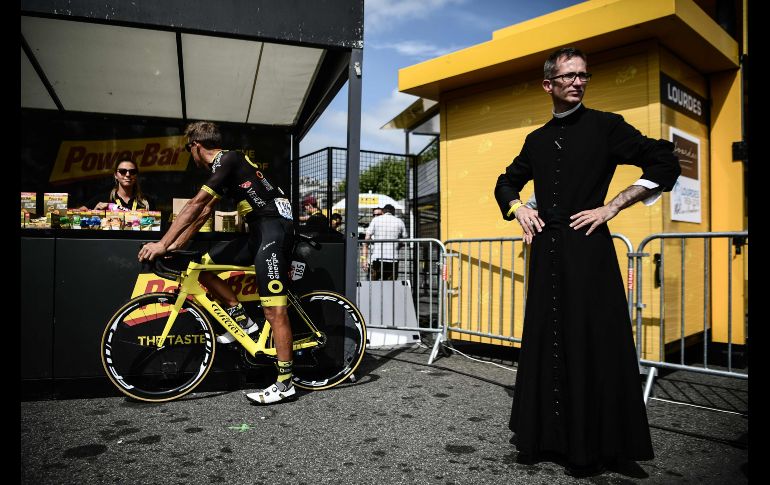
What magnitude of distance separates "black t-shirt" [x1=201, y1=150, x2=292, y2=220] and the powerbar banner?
4.59 m

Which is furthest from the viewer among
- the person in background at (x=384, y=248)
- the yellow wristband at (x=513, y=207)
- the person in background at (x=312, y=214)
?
the person in background at (x=384, y=248)

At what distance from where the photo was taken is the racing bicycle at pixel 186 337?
13.6 feet

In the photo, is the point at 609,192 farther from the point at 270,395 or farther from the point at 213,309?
the point at 213,309

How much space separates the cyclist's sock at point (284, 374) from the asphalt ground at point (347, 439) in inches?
5.7

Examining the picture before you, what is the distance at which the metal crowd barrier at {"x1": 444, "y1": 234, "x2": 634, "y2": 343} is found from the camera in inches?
227

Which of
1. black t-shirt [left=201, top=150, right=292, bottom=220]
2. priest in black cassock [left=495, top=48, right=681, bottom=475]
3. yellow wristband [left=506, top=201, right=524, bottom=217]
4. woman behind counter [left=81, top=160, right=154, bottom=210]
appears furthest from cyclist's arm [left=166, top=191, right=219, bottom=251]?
priest in black cassock [left=495, top=48, right=681, bottom=475]

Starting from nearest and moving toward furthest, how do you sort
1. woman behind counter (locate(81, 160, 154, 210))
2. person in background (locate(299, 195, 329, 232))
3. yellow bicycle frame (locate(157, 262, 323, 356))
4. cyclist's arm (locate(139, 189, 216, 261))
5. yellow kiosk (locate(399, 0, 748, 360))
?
cyclist's arm (locate(139, 189, 216, 261))
yellow bicycle frame (locate(157, 262, 323, 356))
yellow kiosk (locate(399, 0, 748, 360))
woman behind counter (locate(81, 160, 154, 210))
person in background (locate(299, 195, 329, 232))

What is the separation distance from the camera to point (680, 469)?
2.90m

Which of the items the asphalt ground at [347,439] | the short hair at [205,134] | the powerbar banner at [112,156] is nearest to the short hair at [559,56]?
the asphalt ground at [347,439]

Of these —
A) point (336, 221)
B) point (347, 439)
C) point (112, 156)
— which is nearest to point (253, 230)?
point (347, 439)

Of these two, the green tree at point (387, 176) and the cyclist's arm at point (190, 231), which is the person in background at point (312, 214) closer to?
the green tree at point (387, 176)

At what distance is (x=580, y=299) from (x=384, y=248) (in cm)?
504

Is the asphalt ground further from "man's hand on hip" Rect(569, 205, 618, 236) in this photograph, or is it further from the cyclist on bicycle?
"man's hand on hip" Rect(569, 205, 618, 236)

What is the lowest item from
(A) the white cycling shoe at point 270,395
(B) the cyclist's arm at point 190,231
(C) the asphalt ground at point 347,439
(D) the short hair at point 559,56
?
(C) the asphalt ground at point 347,439
